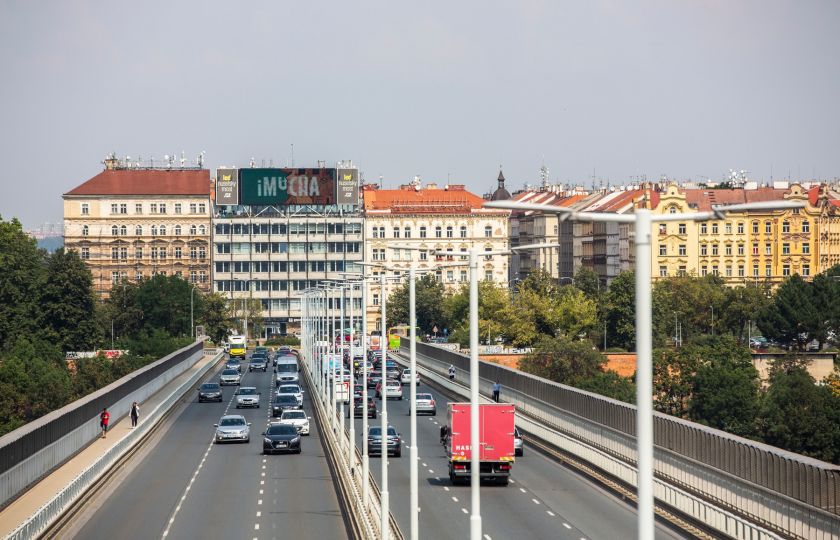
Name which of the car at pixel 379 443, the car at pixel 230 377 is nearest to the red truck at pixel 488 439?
the car at pixel 379 443

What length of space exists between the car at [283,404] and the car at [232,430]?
1100cm

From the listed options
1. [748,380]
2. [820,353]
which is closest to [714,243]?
[820,353]

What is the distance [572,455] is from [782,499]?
23.4 meters

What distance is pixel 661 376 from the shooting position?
116m

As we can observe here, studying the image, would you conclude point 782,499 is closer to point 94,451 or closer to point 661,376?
point 94,451

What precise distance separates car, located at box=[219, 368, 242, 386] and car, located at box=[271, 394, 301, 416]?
87.4 ft

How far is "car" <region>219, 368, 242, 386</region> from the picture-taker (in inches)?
4437

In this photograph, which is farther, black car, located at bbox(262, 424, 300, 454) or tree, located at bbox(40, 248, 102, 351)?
tree, located at bbox(40, 248, 102, 351)

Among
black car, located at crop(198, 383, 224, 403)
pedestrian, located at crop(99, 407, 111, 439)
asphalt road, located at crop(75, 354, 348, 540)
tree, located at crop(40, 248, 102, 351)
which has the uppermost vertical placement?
tree, located at crop(40, 248, 102, 351)

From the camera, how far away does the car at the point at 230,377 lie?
370 ft

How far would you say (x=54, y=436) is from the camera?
172ft

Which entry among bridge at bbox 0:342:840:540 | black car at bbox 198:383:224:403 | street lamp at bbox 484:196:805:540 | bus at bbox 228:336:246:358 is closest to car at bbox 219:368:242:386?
black car at bbox 198:383:224:403

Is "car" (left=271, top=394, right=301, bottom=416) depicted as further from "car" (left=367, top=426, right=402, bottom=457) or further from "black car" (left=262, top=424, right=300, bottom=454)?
"car" (left=367, top=426, right=402, bottom=457)

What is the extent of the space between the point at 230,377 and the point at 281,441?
5077cm
